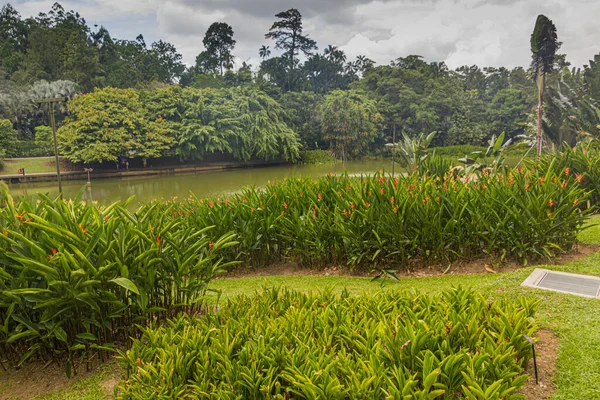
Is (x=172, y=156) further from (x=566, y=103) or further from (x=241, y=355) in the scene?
(x=241, y=355)

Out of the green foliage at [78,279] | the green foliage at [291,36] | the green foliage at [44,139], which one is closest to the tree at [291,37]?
the green foliage at [291,36]

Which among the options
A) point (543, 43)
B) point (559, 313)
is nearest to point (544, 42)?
point (543, 43)

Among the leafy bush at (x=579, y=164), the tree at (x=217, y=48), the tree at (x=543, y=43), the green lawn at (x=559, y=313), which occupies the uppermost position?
the tree at (x=217, y=48)

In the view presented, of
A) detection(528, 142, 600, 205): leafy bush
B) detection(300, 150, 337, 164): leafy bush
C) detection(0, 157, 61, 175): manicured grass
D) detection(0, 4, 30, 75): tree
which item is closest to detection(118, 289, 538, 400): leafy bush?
detection(528, 142, 600, 205): leafy bush

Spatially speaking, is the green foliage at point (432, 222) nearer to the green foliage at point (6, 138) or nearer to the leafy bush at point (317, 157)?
the green foliage at point (6, 138)

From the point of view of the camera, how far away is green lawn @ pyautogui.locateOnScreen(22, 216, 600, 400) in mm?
2205

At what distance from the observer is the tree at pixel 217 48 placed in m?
43.2

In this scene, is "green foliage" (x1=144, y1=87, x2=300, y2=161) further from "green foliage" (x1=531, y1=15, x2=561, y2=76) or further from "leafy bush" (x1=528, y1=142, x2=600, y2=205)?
"leafy bush" (x1=528, y1=142, x2=600, y2=205)

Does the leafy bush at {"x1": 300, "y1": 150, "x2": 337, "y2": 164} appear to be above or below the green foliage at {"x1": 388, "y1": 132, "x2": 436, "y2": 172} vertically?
below

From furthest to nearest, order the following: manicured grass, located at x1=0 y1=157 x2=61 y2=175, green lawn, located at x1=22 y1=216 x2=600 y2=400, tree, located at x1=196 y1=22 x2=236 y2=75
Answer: tree, located at x1=196 y1=22 x2=236 y2=75
manicured grass, located at x1=0 y1=157 x2=61 y2=175
green lawn, located at x1=22 y1=216 x2=600 y2=400

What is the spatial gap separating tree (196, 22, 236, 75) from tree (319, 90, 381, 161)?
43.8ft

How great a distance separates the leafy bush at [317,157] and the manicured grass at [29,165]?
18352 millimetres

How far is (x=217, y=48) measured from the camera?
145 feet

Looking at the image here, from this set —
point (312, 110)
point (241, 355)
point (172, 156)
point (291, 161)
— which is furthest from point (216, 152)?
point (241, 355)
